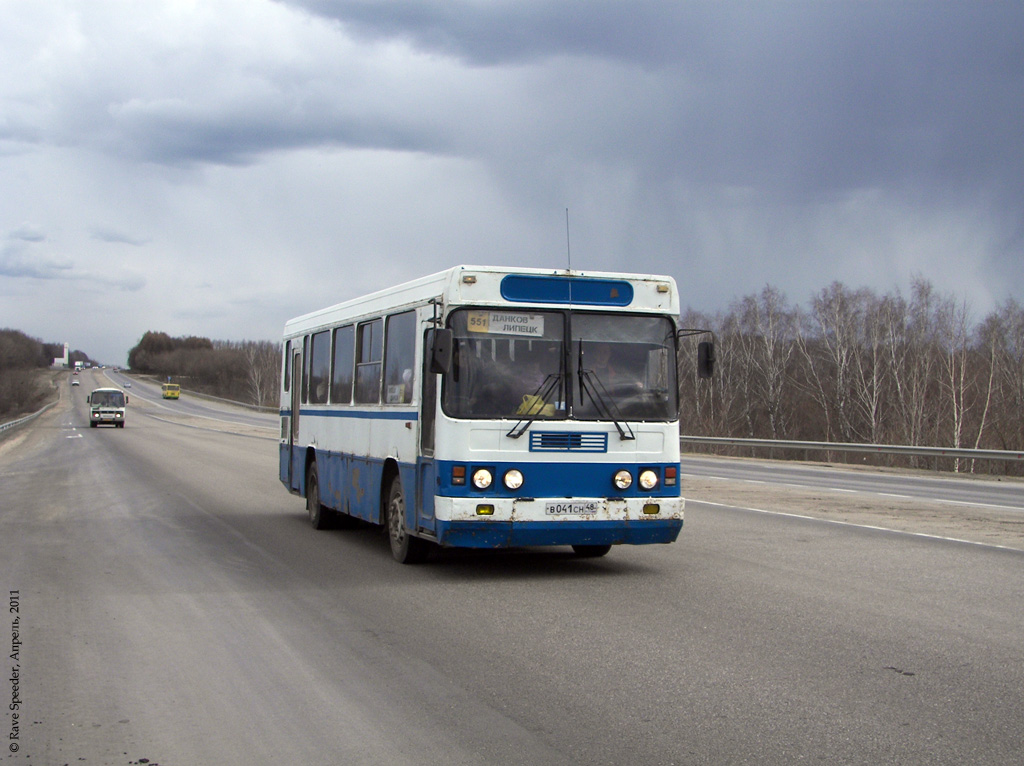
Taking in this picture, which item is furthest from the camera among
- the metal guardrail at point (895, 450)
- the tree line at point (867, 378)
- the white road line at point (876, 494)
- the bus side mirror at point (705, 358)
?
the tree line at point (867, 378)

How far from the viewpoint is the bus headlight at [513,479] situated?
938 cm

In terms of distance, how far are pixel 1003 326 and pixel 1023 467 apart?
110 feet

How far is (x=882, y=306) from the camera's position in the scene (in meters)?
64.6

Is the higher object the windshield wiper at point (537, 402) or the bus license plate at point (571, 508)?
the windshield wiper at point (537, 402)

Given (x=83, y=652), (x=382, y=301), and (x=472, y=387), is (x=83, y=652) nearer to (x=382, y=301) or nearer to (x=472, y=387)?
(x=472, y=387)

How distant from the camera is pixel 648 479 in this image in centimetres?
982

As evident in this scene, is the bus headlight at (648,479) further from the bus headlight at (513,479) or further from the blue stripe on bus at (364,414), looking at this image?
the blue stripe on bus at (364,414)

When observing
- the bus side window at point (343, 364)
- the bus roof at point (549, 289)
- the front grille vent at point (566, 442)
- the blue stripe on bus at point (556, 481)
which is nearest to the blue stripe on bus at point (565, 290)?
the bus roof at point (549, 289)

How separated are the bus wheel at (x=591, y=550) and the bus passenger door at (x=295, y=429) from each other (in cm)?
526

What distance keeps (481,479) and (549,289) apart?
1.86 metres

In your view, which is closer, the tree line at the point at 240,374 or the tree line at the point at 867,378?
the tree line at the point at 867,378

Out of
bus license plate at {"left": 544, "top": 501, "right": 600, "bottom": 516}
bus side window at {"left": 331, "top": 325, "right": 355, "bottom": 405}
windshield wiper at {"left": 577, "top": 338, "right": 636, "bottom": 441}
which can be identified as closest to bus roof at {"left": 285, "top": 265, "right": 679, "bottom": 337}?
windshield wiper at {"left": 577, "top": 338, "right": 636, "bottom": 441}

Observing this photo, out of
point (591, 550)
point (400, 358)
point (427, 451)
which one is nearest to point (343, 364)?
point (400, 358)

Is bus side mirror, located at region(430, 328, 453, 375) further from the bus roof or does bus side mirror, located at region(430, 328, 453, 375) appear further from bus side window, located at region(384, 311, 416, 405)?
bus side window, located at region(384, 311, 416, 405)
